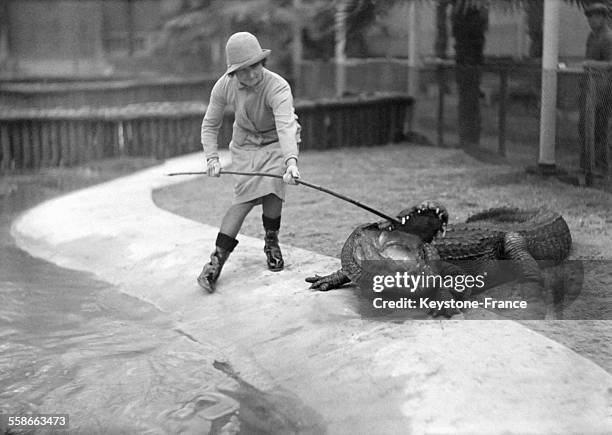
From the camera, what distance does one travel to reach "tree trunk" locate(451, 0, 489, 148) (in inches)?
455

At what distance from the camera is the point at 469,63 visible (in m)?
12.0

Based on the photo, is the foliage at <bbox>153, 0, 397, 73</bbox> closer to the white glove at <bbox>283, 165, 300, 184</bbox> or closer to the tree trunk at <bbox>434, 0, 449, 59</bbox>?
the tree trunk at <bbox>434, 0, 449, 59</bbox>

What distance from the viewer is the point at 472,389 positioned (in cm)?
400

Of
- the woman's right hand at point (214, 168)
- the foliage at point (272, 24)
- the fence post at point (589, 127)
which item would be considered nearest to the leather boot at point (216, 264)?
the woman's right hand at point (214, 168)

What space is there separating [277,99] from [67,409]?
2.24m

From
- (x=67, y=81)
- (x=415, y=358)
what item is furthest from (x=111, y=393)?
(x=67, y=81)

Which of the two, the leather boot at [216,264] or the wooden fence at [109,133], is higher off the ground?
the wooden fence at [109,133]

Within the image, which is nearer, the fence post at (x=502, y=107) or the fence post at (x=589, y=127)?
the fence post at (x=589, y=127)

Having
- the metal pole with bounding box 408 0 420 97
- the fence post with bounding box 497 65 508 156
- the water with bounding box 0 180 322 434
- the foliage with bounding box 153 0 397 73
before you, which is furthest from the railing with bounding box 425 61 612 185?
the water with bounding box 0 180 322 434

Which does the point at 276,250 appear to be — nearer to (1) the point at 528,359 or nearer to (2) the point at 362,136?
(1) the point at 528,359

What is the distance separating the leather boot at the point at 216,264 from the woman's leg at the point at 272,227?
0.79ft

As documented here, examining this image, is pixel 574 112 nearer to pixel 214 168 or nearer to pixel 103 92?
pixel 214 168

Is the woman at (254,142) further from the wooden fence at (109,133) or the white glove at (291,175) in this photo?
the wooden fence at (109,133)

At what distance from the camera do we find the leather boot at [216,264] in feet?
19.0
